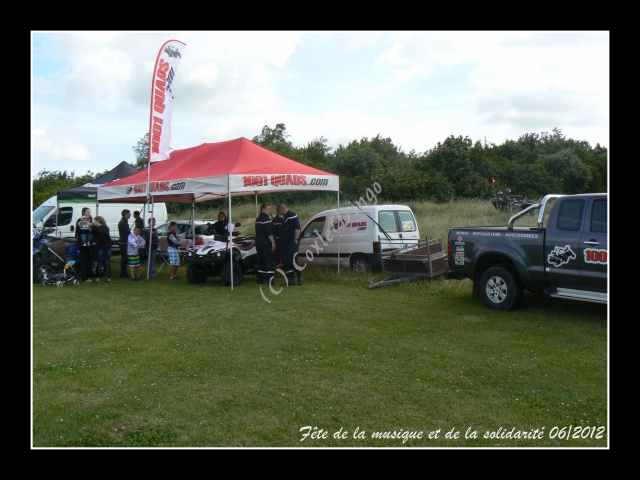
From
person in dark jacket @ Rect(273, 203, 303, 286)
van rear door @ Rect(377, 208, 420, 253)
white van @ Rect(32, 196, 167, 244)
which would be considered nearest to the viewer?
person in dark jacket @ Rect(273, 203, 303, 286)

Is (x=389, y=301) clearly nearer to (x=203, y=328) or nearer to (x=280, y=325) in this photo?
(x=280, y=325)

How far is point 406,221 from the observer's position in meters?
13.4

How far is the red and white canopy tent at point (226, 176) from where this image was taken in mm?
11875

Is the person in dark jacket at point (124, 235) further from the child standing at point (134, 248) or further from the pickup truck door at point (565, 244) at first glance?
the pickup truck door at point (565, 244)

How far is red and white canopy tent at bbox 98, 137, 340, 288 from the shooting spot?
11875 millimetres

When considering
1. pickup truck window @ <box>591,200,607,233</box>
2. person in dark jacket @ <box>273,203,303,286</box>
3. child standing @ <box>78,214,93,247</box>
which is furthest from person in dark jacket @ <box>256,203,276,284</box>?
pickup truck window @ <box>591,200,607,233</box>

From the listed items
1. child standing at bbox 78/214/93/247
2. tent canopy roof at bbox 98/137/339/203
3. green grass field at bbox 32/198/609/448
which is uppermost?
tent canopy roof at bbox 98/137/339/203

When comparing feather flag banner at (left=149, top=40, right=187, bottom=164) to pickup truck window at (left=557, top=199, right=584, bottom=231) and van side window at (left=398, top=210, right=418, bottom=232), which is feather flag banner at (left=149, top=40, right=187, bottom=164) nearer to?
van side window at (left=398, top=210, right=418, bottom=232)

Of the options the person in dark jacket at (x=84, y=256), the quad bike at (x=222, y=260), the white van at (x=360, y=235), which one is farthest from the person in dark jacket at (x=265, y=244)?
the person in dark jacket at (x=84, y=256)

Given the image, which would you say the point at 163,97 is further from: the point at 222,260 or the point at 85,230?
the point at 222,260

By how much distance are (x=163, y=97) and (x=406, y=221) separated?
6667 mm

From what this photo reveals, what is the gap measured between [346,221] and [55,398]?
29.7ft

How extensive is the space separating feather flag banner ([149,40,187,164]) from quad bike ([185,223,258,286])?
2.66 metres

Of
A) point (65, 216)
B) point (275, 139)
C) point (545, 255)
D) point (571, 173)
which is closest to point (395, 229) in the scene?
point (545, 255)
